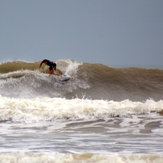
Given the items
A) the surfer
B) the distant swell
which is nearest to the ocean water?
the distant swell

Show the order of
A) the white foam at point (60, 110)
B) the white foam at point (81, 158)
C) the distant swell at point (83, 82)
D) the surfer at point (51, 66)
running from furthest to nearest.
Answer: the surfer at point (51, 66) → the distant swell at point (83, 82) → the white foam at point (60, 110) → the white foam at point (81, 158)

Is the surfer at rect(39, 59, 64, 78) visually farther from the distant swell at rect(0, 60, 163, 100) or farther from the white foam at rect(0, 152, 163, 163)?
the white foam at rect(0, 152, 163, 163)

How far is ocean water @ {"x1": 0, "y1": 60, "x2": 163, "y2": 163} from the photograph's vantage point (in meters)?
4.54

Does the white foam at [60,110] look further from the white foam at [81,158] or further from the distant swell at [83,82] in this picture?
the white foam at [81,158]

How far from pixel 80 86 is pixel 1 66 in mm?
4619

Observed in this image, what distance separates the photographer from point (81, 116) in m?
8.39

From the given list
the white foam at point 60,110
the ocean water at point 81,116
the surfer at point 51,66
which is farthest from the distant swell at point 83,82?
the white foam at point 60,110

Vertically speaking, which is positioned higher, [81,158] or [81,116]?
[81,116]

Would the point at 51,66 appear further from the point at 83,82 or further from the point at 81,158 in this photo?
the point at 81,158

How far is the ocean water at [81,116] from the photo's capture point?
4539mm

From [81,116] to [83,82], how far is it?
6.31 metres

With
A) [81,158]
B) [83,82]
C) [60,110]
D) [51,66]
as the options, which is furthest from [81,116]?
[51,66]

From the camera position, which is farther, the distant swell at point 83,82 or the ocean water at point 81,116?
the distant swell at point 83,82

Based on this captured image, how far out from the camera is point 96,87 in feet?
46.6
